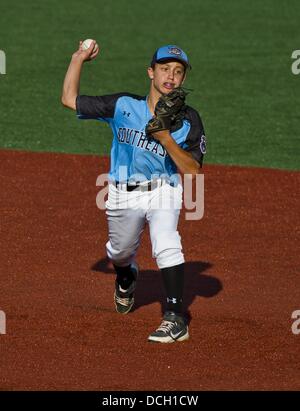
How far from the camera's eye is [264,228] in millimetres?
11234

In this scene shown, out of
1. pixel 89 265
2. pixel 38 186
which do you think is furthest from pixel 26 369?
pixel 38 186

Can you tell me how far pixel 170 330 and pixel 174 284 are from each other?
13.1 inches

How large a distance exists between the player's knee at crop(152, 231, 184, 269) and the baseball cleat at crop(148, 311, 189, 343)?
401 mm

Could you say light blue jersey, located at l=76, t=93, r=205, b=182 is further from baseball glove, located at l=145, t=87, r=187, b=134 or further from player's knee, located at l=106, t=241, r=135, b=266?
player's knee, located at l=106, t=241, r=135, b=266

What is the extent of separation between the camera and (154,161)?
8.00 metres

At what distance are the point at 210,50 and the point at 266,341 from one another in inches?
508

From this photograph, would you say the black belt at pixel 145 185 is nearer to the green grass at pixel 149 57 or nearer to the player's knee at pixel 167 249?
the player's knee at pixel 167 249

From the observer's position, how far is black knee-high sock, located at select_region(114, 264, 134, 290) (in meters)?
8.58

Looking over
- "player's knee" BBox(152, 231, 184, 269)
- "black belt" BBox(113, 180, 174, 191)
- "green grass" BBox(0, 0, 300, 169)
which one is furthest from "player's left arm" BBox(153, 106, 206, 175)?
"green grass" BBox(0, 0, 300, 169)

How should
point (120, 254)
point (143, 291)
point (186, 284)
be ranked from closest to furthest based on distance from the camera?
point (120, 254), point (143, 291), point (186, 284)

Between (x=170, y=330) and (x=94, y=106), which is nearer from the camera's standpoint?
(x=170, y=330)

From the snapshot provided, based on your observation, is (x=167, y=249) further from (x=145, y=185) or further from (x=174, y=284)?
(x=145, y=185)

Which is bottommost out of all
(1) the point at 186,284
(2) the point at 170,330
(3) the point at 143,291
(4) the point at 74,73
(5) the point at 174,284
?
(2) the point at 170,330

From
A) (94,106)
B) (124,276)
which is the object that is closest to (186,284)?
(124,276)
